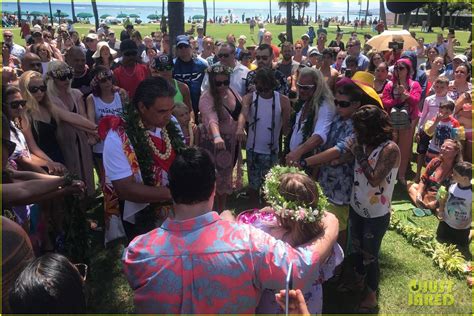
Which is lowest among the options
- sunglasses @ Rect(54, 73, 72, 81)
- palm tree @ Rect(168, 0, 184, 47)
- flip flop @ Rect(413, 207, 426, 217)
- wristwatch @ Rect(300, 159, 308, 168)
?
flip flop @ Rect(413, 207, 426, 217)

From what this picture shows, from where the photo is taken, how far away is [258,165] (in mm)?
4922

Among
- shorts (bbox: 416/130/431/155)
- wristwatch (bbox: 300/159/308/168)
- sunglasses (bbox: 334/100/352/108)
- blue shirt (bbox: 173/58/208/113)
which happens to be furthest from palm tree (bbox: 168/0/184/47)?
sunglasses (bbox: 334/100/352/108)

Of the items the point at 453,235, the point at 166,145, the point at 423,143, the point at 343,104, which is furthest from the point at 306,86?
the point at 423,143

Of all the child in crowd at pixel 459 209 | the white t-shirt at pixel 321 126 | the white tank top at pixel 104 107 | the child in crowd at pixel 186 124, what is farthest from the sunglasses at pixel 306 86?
the white tank top at pixel 104 107

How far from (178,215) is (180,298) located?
344 mm

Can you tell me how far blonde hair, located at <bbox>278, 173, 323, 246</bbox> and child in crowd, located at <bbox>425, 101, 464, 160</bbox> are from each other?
14.2ft

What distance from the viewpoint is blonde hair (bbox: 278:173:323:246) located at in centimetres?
204

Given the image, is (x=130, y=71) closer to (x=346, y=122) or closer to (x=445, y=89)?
(x=346, y=122)

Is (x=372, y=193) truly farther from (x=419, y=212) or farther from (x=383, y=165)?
(x=419, y=212)

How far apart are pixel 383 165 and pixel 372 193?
287mm

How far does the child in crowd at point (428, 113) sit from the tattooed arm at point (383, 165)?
3564 millimetres

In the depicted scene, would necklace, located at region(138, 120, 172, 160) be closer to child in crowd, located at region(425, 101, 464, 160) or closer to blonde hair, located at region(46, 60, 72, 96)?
blonde hair, located at region(46, 60, 72, 96)

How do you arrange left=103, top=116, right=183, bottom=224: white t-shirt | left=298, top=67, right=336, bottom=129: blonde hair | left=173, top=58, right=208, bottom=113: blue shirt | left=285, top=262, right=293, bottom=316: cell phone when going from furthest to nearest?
left=173, top=58, right=208, bottom=113: blue shirt
left=298, top=67, right=336, bottom=129: blonde hair
left=103, top=116, right=183, bottom=224: white t-shirt
left=285, top=262, right=293, bottom=316: cell phone

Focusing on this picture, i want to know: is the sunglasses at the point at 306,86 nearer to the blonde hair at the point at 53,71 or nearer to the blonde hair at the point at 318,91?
the blonde hair at the point at 318,91
